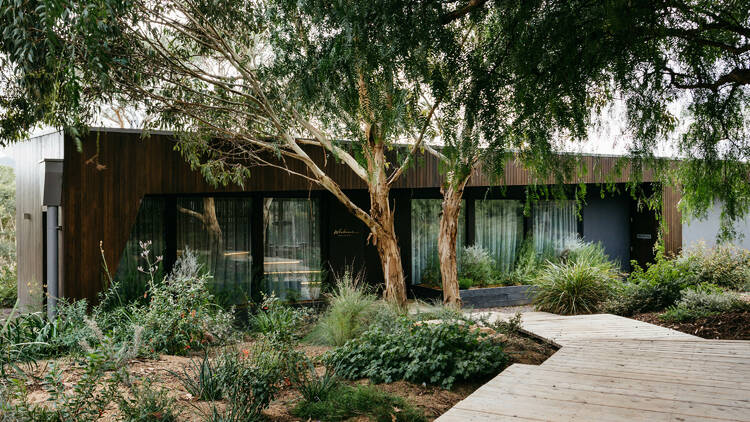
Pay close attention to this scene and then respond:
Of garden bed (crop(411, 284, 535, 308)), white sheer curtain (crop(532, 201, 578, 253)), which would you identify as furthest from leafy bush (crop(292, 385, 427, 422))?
white sheer curtain (crop(532, 201, 578, 253))

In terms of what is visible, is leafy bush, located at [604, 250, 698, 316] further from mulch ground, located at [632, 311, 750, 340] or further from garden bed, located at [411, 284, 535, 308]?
garden bed, located at [411, 284, 535, 308]

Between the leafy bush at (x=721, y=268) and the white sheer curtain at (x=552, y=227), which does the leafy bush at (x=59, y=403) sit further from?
the white sheer curtain at (x=552, y=227)

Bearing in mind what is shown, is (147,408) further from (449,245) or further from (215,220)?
(449,245)

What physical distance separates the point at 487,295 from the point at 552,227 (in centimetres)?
339

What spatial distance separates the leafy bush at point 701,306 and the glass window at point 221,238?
5750 mm

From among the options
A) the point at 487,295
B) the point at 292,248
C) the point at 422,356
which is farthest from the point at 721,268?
the point at 422,356

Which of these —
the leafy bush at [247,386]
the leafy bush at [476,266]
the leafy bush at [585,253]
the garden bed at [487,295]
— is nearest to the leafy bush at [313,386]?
the leafy bush at [247,386]

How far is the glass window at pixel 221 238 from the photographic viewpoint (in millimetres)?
8438

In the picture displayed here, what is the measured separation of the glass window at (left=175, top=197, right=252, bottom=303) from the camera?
27.7ft

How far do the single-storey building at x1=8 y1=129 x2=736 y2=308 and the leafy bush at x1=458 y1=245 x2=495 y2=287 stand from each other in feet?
1.63

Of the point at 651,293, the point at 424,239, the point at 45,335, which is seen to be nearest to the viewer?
the point at 45,335

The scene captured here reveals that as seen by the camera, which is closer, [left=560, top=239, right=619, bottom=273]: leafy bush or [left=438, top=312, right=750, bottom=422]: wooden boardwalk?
[left=438, top=312, right=750, bottom=422]: wooden boardwalk

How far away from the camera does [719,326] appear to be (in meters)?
6.31

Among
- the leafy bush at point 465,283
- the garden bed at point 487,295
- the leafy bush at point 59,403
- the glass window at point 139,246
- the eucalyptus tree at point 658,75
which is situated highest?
the eucalyptus tree at point 658,75
